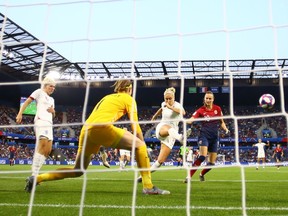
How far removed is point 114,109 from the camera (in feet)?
13.6

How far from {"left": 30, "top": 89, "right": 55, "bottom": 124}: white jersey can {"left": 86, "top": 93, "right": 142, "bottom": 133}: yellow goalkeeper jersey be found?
1747 mm

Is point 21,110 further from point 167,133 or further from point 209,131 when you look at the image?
point 209,131

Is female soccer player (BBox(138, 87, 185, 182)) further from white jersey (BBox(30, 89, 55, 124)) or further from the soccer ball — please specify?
the soccer ball

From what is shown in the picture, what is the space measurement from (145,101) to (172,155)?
875 centimetres

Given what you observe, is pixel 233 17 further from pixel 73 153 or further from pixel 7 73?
pixel 73 153

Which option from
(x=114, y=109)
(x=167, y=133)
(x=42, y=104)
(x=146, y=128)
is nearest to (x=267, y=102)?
(x=167, y=133)

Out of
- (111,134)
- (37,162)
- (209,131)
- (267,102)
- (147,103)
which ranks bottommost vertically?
(37,162)

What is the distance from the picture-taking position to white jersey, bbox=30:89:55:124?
561 cm

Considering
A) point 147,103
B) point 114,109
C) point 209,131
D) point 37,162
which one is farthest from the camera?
point 147,103

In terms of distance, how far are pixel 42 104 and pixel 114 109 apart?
209cm

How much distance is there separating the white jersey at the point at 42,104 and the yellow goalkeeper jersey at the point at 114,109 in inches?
68.8

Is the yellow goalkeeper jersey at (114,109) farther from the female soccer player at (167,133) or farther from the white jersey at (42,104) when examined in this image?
the female soccer player at (167,133)

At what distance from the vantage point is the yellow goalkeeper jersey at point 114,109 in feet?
13.3

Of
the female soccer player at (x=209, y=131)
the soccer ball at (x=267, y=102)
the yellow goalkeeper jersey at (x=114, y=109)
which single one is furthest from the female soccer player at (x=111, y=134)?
the soccer ball at (x=267, y=102)
